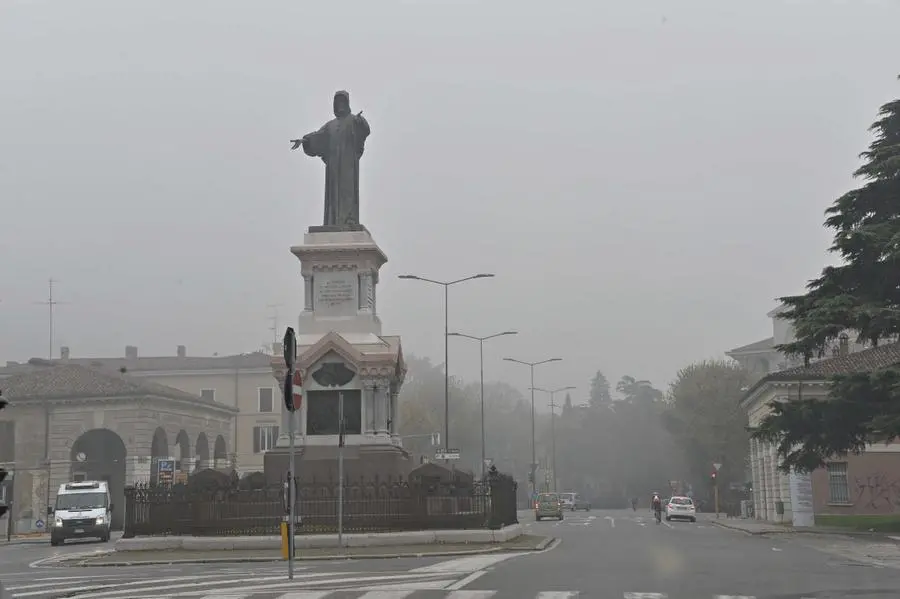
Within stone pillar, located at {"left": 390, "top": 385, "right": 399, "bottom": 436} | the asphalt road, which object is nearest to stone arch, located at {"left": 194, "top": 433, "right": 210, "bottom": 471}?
stone pillar, located at {"left": 390, "top": 385, "right": 399, "bottom": 436}

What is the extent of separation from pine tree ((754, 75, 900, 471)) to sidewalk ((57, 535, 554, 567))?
1335 cm

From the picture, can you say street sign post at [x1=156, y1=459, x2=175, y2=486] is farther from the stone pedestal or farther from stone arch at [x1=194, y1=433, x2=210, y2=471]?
stone arch at [x1=194, y1=433, x2=210, y2=471]

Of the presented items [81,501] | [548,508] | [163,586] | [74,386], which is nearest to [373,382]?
[163,586]

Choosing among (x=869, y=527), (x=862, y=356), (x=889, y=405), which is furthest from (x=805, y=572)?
(x=862, y=356)

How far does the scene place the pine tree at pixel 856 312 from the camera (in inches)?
1449

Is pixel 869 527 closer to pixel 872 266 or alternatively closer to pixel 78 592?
pixel 872 266

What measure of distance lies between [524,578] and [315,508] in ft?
40.2

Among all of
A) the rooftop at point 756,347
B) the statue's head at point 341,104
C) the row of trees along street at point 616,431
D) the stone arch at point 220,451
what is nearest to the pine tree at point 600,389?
the row of trees along street at point 616,431

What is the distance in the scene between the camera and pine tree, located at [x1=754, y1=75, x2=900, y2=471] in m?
36.8

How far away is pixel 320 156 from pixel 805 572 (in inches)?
816

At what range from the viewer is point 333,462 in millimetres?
31062

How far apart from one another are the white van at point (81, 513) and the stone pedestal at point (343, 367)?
1541 cm

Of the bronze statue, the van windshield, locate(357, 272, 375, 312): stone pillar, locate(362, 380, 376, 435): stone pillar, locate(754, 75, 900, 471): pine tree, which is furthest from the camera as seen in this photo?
the van windshield

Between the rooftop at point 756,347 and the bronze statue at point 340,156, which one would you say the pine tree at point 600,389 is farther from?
the bronze statue at point 340,156
